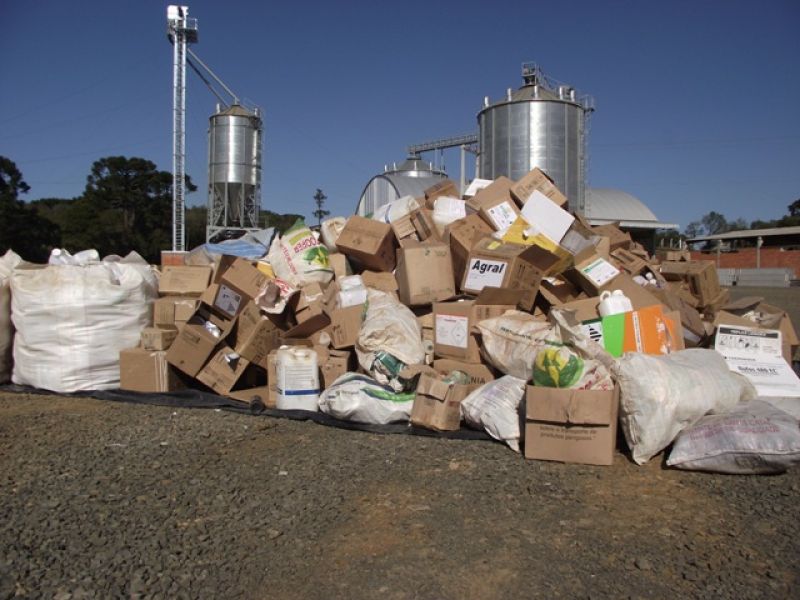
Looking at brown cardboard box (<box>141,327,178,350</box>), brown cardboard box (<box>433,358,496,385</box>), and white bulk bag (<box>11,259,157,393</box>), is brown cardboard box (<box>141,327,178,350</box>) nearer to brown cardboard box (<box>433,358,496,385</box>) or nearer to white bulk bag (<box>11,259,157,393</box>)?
white bulk bag (<box>11,259,157,393</box>)

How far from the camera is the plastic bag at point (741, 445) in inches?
118

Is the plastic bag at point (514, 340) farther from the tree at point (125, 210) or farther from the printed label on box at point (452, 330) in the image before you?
the tree at point (125, 210)

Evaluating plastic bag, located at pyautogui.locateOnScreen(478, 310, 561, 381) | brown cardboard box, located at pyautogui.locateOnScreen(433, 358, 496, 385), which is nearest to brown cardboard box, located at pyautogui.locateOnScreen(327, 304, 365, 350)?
brown cardboard box, located at pyautogui.locateOnScreen(433, 358, 496, 385)

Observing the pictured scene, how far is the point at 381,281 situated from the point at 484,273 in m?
0.98

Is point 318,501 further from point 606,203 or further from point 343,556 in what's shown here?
point 606,203

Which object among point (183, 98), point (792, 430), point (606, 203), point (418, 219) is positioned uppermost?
point (183, 98)

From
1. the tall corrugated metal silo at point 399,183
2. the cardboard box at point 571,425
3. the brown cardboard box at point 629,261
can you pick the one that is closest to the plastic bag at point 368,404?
the cardboard box at point 571,425

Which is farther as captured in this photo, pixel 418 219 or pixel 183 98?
pixel 183 98

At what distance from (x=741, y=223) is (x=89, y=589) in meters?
74.8

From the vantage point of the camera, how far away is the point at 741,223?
66.9 metres

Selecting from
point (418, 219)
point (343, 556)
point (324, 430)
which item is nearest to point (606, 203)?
point (418, 219)

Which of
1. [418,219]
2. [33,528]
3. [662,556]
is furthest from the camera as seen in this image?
[418,219]

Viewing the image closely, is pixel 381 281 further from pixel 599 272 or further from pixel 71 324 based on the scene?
pixel 71 324

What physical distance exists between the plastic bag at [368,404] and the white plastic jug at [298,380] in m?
0.31
